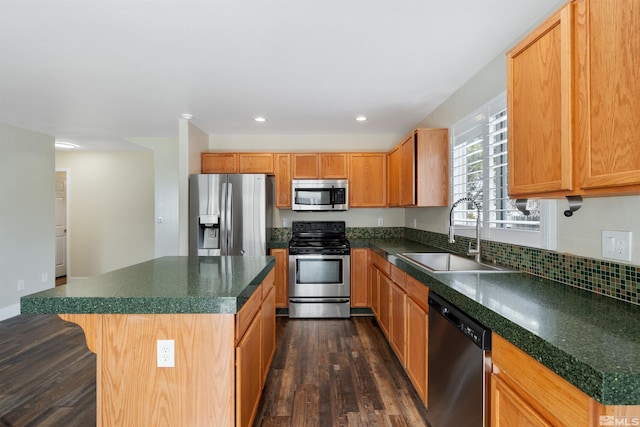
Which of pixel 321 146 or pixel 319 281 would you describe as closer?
pixel 319 281

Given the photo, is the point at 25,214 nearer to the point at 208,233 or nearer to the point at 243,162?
the point at 208,233

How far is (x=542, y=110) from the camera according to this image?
1.27 meters

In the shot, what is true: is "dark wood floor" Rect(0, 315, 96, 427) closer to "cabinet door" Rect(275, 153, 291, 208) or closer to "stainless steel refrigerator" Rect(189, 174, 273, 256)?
"stainless steel refrigerator" Rect(189, 174, 273, 256)

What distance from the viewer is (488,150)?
2297 mm

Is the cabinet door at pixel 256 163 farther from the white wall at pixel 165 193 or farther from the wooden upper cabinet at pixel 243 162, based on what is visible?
the white wall at pixel 165 193

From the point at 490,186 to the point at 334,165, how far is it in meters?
2.23

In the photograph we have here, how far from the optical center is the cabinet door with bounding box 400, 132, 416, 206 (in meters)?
3.05

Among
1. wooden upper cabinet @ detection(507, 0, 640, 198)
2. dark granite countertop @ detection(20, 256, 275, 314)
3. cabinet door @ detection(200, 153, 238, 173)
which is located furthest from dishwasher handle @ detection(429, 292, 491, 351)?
cabinet door @ detection(200, 153, 238, 173)

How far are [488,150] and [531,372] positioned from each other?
171 cm

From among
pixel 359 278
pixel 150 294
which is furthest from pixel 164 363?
pixel 359 278

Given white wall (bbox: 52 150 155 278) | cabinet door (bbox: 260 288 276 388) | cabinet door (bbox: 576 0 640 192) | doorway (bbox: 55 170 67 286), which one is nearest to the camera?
cabinet door (bbox: 576 0 640 192)

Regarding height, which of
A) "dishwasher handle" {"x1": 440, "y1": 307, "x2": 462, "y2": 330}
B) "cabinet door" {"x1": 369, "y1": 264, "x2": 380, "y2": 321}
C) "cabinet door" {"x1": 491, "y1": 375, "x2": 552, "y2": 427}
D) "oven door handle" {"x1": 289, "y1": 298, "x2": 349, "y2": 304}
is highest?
"dishwasher handle" {"x1": 440, "y1": 307, "x2": 462, "y2": 330}

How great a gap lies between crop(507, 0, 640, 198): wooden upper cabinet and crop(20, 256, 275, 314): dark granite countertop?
1356 mm

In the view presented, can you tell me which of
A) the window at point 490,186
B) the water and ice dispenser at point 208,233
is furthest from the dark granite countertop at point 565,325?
the water and ice dispenser at point 208,233
